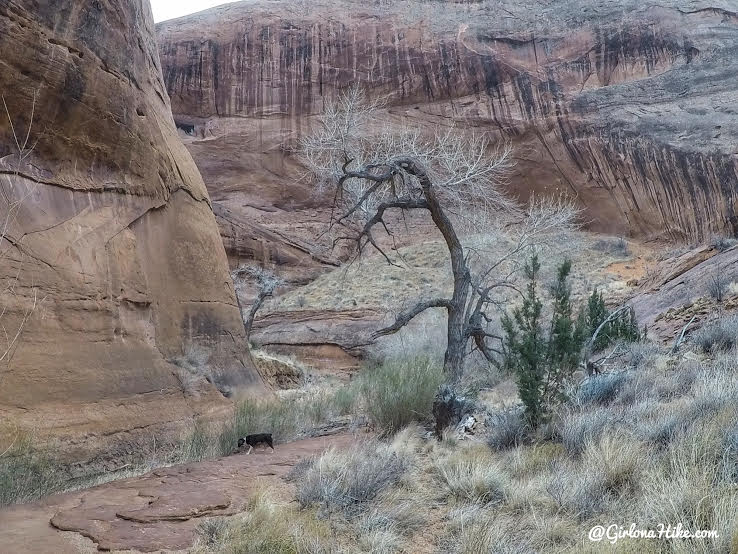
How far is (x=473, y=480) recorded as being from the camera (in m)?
3.88

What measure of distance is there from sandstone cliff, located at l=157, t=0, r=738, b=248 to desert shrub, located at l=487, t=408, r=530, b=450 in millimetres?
23203

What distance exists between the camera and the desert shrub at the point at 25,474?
13.7 feet

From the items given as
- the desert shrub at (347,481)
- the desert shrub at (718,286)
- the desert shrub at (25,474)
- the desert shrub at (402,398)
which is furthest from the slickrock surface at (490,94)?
the desert shrub at (347,481)

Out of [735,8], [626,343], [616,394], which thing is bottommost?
[626,343]

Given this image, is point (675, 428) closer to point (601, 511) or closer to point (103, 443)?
point (601, 511)

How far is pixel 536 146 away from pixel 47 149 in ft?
96.5

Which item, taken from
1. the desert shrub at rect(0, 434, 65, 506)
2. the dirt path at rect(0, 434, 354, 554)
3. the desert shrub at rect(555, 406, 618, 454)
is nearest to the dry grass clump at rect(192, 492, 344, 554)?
the dirt path at rect(0, 434, 354, 554)

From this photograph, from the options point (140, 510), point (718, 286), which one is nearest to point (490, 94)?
point (718, 286)

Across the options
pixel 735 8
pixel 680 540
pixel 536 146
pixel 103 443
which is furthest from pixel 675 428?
pixel 735 8

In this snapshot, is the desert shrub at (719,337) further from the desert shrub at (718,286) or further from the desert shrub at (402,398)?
the desert shrub at (402,398)

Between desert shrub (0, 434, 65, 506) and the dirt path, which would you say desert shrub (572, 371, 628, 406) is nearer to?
the dirt path

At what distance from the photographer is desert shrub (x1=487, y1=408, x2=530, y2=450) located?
17.1 ft

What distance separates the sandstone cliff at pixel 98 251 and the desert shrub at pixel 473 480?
336 centimetres

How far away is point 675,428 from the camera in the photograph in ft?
13.2
